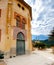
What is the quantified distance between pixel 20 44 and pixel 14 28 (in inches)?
125

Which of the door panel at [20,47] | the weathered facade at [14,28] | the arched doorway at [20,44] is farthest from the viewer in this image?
the door panel at [20,47]

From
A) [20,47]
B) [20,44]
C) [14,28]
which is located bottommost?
[20,47]

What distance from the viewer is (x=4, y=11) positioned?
21.4m

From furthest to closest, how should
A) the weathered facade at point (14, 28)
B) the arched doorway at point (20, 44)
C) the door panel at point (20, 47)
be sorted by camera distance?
1. the door panel at point (20, 47)
2. the arched doorway at point (20, 44)
3. the weathered facade at point (14, 28)

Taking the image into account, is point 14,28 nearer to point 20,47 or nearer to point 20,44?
point 20,44

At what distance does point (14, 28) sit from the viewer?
22.9m

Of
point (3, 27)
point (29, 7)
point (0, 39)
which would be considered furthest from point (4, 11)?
point (29, 7)

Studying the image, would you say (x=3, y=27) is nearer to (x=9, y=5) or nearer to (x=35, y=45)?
(x=9, y=5)

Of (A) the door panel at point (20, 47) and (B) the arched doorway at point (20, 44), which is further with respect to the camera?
(A) the door panel at point (20, 47)

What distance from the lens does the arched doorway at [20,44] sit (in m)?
24.0

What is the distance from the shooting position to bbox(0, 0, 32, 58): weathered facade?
825 inches

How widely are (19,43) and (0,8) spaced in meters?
6.23

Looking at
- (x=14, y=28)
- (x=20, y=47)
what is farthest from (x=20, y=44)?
(x=14, y=28)

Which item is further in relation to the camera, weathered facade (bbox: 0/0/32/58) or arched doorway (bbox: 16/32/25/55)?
arched doorway (bbox: 16/32/25/55)
